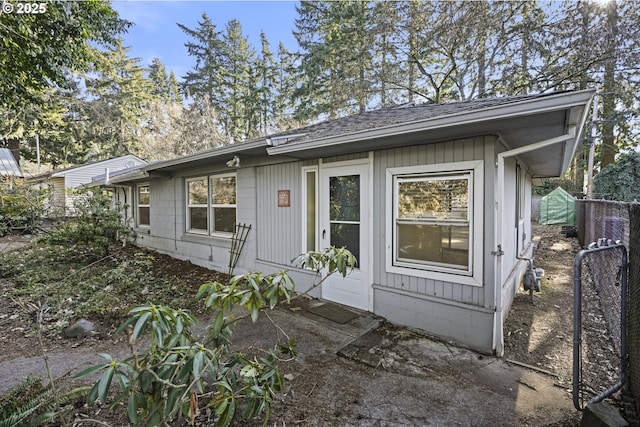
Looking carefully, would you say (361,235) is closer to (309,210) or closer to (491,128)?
(309,210)

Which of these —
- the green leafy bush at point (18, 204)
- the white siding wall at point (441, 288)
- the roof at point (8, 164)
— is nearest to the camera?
the white siding wall at point (441, 288)

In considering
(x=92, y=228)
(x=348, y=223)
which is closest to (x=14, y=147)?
(x=92, y=228)

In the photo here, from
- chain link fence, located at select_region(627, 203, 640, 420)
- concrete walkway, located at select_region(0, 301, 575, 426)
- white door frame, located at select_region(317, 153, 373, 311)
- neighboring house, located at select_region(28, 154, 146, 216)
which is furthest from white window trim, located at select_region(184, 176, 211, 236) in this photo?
neighboring house, located at select_region(28, 154, 146, 216)

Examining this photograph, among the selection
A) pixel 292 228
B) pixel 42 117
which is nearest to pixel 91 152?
pixel 42 117

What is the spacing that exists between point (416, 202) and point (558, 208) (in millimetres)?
14906

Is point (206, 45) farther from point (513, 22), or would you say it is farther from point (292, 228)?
point (292, 228)

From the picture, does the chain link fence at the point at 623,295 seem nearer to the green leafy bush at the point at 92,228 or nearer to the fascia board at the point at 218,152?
the fascia board at the point at 218,152

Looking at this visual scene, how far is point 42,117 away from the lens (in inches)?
570

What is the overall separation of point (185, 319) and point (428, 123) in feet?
8.97

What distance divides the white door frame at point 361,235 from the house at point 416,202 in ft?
0.05

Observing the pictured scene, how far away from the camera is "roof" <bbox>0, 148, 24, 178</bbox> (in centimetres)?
1509

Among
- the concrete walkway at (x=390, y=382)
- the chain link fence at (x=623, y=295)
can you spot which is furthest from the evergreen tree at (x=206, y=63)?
the chain link fence at (x=623, y=295)

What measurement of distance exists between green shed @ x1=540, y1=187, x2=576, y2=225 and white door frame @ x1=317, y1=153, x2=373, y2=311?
47.1 ft

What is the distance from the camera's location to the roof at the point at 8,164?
15092 mm
